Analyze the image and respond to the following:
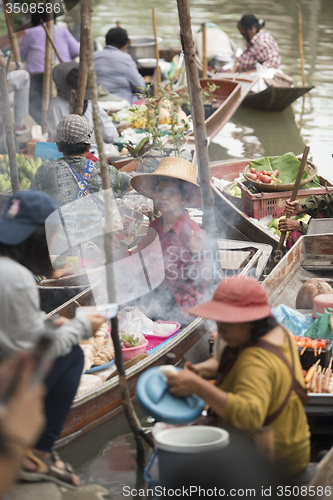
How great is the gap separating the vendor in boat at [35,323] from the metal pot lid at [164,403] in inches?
12.1

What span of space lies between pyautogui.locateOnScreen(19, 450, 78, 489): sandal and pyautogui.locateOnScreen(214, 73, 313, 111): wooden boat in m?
8.23

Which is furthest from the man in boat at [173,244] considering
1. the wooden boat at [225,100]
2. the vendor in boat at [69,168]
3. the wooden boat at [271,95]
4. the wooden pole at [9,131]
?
the wooden boat at [271,95]

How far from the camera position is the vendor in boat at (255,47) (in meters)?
9.91

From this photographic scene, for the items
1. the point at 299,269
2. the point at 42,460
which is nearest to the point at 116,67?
the point at 299,269

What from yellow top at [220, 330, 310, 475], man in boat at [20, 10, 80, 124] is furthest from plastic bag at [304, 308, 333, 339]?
man in boat at [20, 10, 80, 124]

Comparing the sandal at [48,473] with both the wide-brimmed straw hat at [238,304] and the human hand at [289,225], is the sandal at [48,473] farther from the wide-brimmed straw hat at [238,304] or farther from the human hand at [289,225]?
the human hand at [289,225]

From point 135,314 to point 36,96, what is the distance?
6038 mm

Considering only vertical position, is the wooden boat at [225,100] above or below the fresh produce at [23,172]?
above

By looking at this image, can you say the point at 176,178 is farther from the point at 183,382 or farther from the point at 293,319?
the point at 183,382

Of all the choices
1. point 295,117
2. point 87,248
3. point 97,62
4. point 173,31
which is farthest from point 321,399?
point 173,31

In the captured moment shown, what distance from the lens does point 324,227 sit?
4.84m

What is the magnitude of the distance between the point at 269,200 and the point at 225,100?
3.51 meters

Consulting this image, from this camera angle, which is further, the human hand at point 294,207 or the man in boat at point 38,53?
the man in boat at point 38,53

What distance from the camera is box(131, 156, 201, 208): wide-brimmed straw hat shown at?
3896 mm
